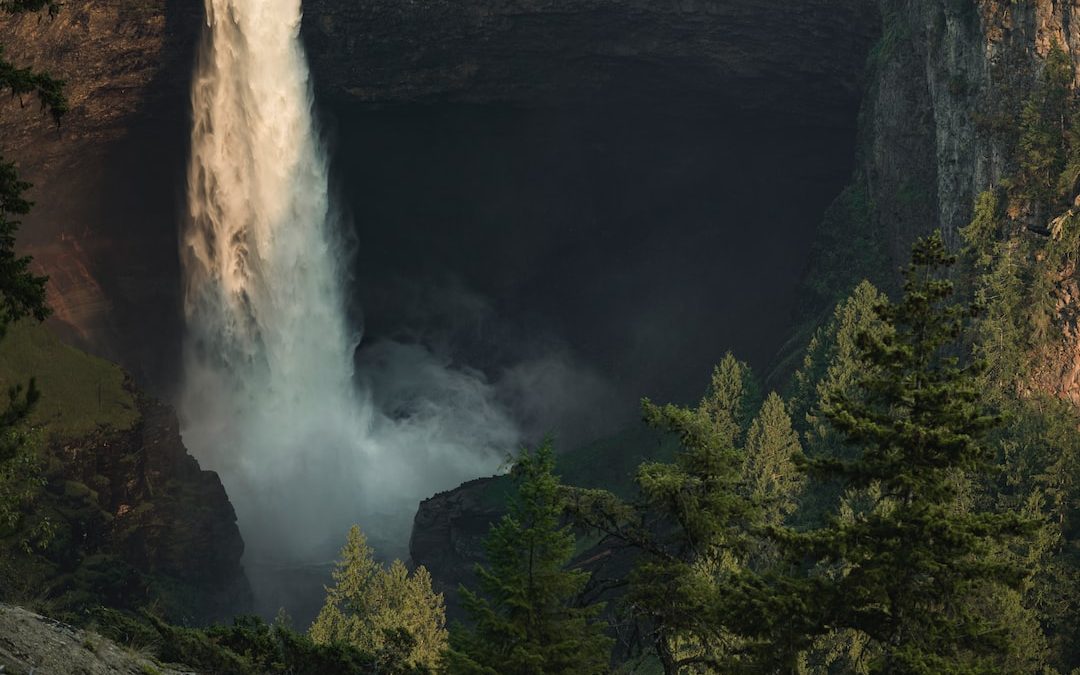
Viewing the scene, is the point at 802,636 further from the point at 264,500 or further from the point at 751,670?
the point at 264,500

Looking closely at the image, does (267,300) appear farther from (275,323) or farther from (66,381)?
(66,381)

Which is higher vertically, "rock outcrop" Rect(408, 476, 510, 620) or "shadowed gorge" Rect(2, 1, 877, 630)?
"shadowed gorge" Rect(2, 1, 877, 630)

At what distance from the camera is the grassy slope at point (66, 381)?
68.0 m

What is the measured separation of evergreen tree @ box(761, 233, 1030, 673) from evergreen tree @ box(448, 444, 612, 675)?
4.24 metres

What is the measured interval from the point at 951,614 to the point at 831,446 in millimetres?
37548

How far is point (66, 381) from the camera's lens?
69750 millimetres

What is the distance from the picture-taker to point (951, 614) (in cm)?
2205

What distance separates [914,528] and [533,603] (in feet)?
23.0

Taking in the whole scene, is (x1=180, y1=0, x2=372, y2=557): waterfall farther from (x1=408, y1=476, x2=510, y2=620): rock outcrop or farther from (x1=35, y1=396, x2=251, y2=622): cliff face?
(x1=408, y1=476, x2=510, y2=620): rock outcrop

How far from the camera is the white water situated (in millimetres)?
78875

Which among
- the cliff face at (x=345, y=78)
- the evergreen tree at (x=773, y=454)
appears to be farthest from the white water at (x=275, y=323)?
the evergreen tree at (x=773, y=454)

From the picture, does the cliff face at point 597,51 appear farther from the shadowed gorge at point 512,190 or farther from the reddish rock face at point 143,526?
the reddish rock face at point 143,526

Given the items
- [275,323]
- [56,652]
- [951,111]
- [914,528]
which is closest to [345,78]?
[275,323]

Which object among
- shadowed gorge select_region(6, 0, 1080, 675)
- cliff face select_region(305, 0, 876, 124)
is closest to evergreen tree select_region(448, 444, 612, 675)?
shadowed gorge select_region(6, 0, 1080, 675)
